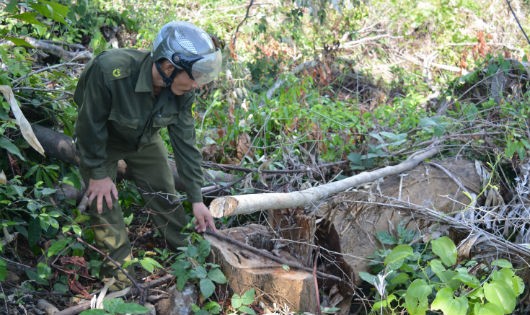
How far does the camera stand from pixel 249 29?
684 cm

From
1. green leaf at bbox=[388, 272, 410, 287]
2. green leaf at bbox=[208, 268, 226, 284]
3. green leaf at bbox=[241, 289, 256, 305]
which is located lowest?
green leaf at bbox=[388, 272, 410, 287]

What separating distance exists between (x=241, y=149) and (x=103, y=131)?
66.8 inches

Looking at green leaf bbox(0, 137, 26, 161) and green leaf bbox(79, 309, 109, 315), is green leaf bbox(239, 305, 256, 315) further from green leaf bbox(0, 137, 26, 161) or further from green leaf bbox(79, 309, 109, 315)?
green leaf bbox(0, 137, 26, 161)

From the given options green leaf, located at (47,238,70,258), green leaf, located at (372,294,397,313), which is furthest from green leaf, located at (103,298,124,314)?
green leaf, located at (372,294,397,313)

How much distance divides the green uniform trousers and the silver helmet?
82 cm

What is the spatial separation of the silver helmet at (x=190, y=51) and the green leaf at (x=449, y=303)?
1.63 meters

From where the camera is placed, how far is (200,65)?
3.24 metres

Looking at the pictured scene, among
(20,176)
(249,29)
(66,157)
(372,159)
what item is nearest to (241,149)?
(372,159)

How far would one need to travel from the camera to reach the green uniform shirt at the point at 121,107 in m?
3.45

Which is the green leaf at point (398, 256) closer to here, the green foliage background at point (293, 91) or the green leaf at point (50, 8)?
the green foliage background at point (293, 91)

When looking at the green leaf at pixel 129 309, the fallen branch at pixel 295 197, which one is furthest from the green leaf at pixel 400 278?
the green leaf at pixel 129 309

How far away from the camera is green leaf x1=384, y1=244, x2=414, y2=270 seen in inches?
134

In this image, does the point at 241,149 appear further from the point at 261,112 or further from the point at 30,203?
the point at 30,203

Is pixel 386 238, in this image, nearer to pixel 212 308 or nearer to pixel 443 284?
pixel 443 284
